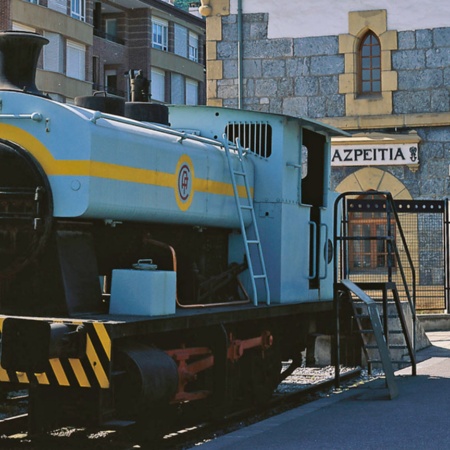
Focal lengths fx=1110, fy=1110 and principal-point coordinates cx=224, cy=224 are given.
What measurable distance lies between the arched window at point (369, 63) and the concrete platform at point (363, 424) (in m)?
10.7

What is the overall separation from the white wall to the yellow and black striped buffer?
1513 centimetres

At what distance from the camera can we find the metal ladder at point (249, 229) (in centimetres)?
1071

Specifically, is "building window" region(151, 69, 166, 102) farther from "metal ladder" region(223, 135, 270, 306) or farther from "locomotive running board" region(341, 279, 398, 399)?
"metal ladder" region(223, 135, 270, 306)

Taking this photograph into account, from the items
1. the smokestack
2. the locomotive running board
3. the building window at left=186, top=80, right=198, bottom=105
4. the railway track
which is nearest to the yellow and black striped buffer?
the railway track

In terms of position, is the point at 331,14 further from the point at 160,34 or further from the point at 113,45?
the point at 160,34

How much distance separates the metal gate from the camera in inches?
811

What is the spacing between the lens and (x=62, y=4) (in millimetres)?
44344

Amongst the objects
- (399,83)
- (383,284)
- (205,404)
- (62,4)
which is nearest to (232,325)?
(205,404)

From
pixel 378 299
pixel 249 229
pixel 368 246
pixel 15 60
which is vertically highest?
pixel 15 60

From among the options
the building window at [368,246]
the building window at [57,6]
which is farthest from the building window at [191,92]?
the building window at [368,246]

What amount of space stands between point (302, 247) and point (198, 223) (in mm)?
2079

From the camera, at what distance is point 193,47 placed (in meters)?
57.5

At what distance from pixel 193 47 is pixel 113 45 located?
7677 millimetres

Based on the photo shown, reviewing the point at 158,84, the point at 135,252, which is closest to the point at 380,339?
the point at 135,252
